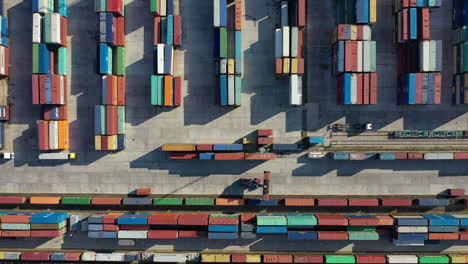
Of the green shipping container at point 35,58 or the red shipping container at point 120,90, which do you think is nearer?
the green shipping container at point 35,58

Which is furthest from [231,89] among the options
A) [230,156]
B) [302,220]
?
[302,220]

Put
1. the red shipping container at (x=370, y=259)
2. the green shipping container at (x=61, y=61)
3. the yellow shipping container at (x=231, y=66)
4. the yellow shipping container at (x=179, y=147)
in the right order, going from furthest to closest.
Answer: the yellow shipping container at (x=179, y=147), the green shipping container at (x=61, y=61), the red shipping container at (x=370, y=259), the yellow shipping container at (x=231, y=66)

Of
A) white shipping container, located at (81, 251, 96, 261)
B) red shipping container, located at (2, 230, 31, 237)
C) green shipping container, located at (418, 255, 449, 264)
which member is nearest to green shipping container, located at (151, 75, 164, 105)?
white shipping container, located at (81, 251, 96, 261)

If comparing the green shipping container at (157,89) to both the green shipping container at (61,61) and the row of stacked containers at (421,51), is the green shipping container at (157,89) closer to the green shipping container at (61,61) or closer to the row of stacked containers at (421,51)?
the green shipping container at (61,61)

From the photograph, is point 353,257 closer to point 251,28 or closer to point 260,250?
point 260,250

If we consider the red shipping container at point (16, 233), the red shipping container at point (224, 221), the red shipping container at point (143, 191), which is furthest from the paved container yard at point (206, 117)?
the red shipping container at point (16, 233)
